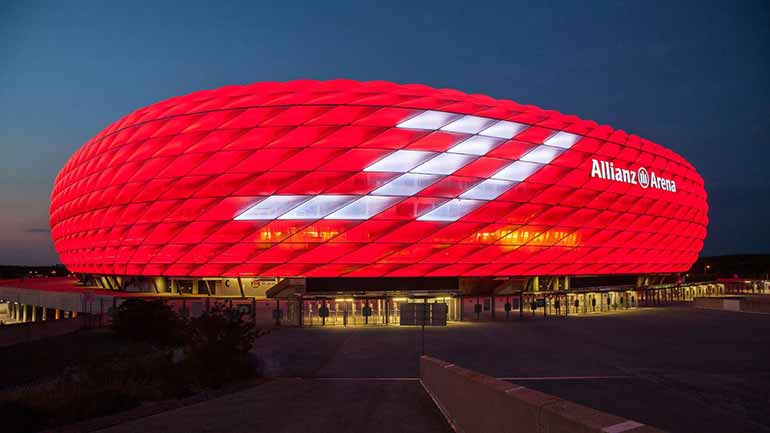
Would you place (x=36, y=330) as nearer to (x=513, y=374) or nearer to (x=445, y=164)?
(x=513, y=374)

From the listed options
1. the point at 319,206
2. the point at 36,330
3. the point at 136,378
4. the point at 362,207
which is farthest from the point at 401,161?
the point at 136,378

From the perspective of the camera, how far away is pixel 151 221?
125 ft

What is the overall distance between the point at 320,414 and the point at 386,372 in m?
4.90

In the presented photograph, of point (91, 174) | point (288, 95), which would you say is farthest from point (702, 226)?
point (91, 174)

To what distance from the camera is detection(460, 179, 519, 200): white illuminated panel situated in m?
36.7

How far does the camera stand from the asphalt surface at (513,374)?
9.28 metres

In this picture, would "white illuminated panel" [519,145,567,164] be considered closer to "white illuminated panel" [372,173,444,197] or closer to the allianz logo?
the allianz logo

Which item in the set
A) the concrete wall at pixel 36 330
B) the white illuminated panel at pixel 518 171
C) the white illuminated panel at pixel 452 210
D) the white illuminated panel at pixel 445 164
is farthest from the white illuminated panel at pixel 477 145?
the concrete wall at pixel 36 330

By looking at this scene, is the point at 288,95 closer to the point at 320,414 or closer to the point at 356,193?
the point at 356,193

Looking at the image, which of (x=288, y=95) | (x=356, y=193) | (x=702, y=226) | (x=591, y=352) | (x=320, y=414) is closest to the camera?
(x=320, y=414)

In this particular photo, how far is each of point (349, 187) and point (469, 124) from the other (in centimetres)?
946

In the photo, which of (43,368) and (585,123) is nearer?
(43,368)

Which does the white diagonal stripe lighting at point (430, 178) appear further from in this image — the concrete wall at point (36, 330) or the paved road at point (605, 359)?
the concrete wall at point (36, 330)

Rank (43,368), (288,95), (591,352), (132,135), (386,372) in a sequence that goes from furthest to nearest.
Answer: (132,135) → (288,95) → (591,352) → (386,372) → (43,368)
